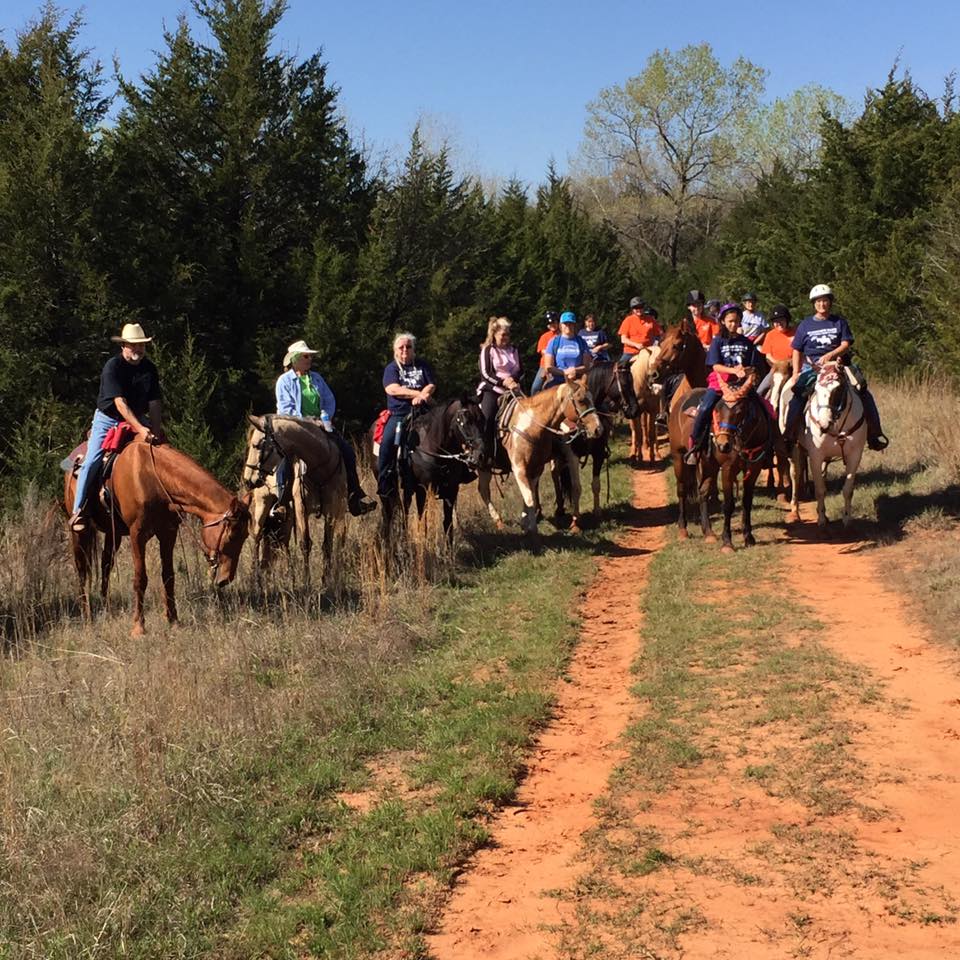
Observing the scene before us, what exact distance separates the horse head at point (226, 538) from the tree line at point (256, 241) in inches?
384

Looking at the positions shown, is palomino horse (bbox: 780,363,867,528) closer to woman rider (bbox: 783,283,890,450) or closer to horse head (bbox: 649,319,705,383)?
woman rider (bbox: 783,283,890,450)

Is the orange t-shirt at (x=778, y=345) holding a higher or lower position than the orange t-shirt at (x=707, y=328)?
lower

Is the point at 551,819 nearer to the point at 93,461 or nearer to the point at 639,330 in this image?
the point at 93,461

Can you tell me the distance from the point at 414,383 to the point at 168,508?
398cm

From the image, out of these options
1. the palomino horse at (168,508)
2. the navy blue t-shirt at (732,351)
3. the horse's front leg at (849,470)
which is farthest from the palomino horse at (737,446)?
the palomino horse at (168,508)

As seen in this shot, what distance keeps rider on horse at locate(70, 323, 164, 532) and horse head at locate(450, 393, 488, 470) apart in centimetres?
358

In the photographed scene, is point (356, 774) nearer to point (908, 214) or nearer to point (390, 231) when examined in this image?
point (390, 231)

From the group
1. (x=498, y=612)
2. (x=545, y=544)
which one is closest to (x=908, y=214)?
(x=545, y=544)

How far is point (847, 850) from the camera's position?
5207mm

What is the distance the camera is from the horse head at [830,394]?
12367 mm

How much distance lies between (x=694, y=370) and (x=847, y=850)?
1029 cm

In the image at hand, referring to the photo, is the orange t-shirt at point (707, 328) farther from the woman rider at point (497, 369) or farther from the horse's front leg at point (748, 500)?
the horse's front leg at point (748, 500)

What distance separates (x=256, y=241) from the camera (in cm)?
2173

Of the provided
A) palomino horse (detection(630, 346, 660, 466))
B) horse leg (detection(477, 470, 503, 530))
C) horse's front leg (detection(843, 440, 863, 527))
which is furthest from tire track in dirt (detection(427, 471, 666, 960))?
palomino horse (detection(630, 346, 660, 466))
